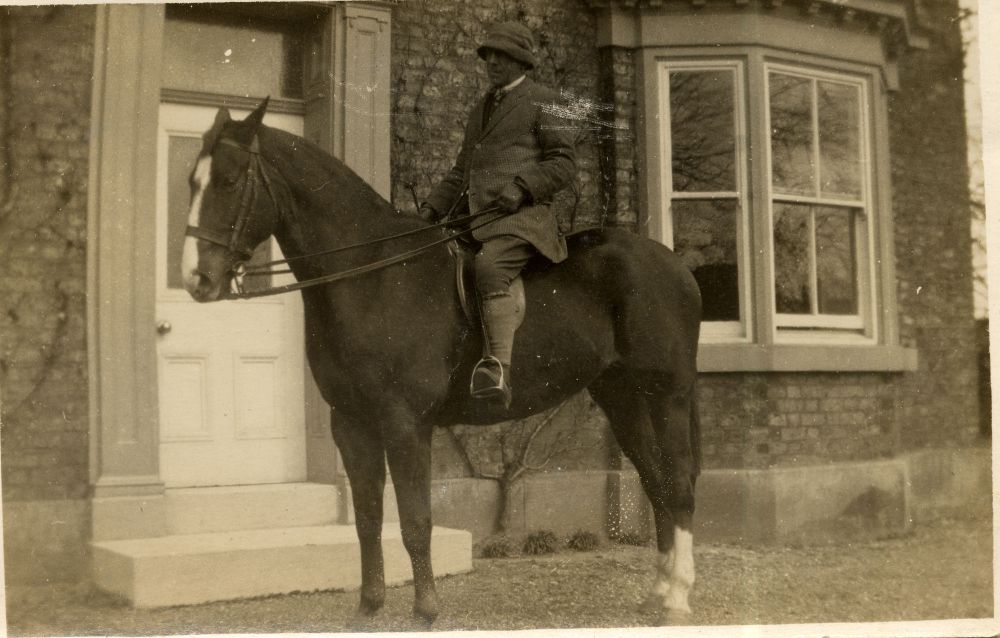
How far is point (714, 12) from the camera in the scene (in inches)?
291

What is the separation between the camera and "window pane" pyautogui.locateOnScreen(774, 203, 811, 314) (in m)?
7.53

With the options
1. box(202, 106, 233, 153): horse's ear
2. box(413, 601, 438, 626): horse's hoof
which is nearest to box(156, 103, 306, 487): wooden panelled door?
box(202, 106, 233, 153): horse's ear

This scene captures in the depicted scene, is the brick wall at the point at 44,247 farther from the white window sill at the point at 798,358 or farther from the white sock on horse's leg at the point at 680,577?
the white window sill at the point at 798,358

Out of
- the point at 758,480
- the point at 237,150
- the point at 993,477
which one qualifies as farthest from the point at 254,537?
the point at 993,477

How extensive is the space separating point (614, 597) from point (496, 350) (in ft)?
5.58

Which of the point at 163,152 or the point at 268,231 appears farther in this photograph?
the point at 163,152

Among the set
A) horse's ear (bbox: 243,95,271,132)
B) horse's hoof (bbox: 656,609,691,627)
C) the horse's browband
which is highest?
horse's ear (bbox: 243,95,271,132)

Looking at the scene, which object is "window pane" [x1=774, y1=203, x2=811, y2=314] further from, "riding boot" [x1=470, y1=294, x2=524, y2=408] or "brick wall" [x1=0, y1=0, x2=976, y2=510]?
"riding boot" [x1=470, y1=294, x2=524, y2=408]

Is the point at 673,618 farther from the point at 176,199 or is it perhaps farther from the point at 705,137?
the point at 176,199

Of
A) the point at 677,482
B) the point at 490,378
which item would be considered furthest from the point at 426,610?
the point at 677,482

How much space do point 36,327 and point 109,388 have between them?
520mm

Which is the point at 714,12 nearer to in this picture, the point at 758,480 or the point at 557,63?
the point at 557,63

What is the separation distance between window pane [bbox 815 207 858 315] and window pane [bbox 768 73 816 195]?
286 millimetres

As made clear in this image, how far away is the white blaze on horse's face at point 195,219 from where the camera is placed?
464cm
